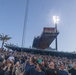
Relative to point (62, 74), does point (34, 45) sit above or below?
above

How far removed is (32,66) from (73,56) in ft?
141

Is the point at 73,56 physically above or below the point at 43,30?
below

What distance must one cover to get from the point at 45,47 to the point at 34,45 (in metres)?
3.03

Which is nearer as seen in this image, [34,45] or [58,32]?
[58,32]

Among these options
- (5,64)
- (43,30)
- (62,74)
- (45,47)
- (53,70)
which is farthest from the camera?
(45,47)

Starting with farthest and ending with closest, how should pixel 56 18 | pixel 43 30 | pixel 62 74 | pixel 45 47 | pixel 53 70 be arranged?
pixel 45 47, pixel 43 30, pixel 56 18, pixel 62 74, pixel 53 70

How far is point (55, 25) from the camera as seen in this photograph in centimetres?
3828

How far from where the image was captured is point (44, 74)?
7.05m

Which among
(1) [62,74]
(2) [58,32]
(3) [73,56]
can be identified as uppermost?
(2) [58,32]

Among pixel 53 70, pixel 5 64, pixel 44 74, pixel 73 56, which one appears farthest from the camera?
pixel 73 56

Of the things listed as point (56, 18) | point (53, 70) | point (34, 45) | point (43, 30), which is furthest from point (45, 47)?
point (53, 70)

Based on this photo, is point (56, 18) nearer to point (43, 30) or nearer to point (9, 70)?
point (43, 30)

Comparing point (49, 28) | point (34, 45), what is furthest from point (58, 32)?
point (34, 45)

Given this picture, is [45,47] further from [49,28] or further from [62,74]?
[62,74]
